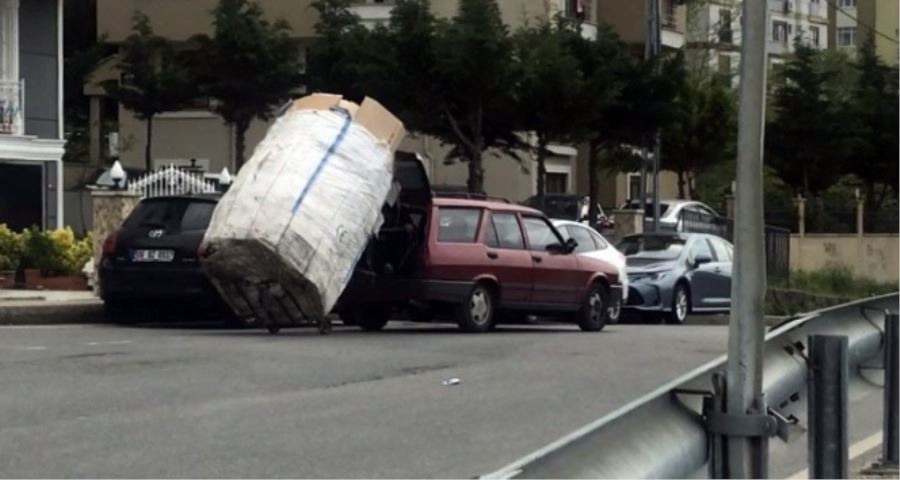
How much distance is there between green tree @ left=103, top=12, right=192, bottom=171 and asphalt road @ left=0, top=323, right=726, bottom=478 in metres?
18.3

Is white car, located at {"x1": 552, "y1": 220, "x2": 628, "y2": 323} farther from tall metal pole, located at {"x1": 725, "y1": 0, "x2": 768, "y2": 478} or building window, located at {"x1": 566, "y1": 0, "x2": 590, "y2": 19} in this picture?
building window, located at {"x1": 566, "y1": 0, "x2": 590, "y2": 19}

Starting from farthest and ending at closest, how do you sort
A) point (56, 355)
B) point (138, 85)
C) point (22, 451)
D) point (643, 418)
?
point (138, 85), point (56, 355), point (22, 451), point (643, 418)

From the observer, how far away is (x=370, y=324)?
1919 centimetres

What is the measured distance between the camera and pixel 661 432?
18.1 feet

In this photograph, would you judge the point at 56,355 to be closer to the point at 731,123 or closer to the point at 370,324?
the point at 370,324

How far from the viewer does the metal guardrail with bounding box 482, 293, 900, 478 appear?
464 centimetres

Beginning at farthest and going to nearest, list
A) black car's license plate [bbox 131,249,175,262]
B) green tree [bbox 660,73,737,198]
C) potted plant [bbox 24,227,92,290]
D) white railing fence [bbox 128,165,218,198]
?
green tree [bbox 660,73,737,198]
white railing fence [bbox 128,165,218,198]
potted plant [bbox 24,227,92,290]
black car's license plate [bbox 131,249,175,262]

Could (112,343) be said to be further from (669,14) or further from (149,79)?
(669,14)

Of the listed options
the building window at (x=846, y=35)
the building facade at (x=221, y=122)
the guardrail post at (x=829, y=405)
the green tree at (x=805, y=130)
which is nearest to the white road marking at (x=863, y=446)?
the guardrail post at (x=829, y=405)

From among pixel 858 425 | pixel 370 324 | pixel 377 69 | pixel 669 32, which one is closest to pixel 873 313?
pixel 858 425

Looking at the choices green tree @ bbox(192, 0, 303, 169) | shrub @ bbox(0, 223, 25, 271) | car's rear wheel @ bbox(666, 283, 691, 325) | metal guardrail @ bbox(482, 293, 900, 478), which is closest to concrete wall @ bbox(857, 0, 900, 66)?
green tree @ bbox(192, 0, 303, 169)

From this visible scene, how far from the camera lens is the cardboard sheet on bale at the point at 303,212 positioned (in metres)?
16.1

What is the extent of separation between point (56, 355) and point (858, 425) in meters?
6.66

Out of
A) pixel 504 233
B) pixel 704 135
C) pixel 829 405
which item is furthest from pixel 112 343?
pixel 704 135
